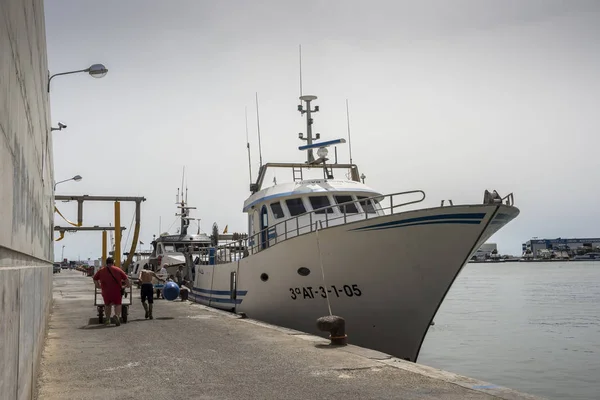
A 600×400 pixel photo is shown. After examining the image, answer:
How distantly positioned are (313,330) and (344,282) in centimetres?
A: 180

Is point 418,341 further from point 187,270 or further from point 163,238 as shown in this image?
point 163,238

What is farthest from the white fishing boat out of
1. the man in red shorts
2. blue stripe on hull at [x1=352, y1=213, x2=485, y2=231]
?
the man in red shorts

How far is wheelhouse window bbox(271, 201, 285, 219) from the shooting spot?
15.4 m

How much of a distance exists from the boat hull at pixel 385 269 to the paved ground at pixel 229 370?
54.7 inches

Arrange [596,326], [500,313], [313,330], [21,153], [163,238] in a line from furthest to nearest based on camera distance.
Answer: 1. [163,238]
2. [500,313]
3. [596,326]
4. [313,330]
5. [21,153]

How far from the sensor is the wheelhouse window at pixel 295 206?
15211mm

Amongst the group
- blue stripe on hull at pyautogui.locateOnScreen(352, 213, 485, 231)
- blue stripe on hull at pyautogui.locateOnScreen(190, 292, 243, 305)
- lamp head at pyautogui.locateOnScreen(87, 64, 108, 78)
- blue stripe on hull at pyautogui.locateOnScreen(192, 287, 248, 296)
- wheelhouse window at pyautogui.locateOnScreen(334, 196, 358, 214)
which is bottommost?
blue stripe on hull at pyautogui.locateOnScreen(190, 292, 243, 305)

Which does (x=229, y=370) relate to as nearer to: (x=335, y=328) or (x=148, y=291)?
(x=335, y=328)

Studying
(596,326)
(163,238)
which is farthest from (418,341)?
(163,238)

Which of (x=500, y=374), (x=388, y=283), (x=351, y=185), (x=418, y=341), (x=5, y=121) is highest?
(x=351, y=185)

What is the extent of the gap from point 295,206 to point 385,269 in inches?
182

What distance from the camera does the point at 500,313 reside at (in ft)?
97.1

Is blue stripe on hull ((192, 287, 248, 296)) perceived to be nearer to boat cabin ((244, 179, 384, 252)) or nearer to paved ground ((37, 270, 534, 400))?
boat cabin ((244, 179, 384, 252))

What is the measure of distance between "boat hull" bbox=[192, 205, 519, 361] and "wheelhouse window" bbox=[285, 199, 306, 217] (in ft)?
7.19
